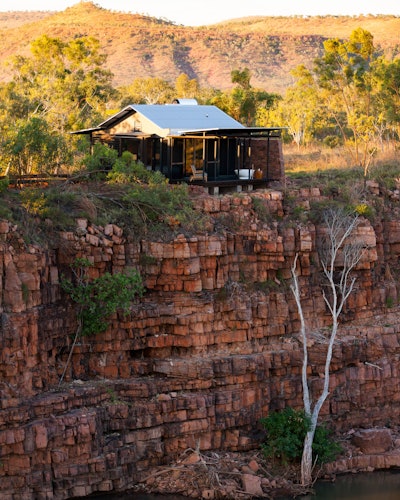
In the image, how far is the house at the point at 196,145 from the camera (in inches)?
1368

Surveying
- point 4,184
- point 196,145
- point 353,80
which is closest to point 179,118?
point 196,145

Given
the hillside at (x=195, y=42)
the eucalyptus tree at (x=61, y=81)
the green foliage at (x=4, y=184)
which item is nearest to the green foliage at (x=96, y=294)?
the green foliage at (x=4, y=184)

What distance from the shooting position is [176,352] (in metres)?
28.9

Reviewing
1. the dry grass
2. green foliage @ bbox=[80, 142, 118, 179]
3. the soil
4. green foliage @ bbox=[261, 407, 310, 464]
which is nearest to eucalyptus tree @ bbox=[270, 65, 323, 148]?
the dry grass

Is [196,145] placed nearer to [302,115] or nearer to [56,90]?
[56,90]

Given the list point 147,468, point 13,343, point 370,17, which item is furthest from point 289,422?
point 370,17

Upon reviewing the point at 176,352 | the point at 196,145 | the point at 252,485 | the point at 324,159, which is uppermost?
the point at 196,145

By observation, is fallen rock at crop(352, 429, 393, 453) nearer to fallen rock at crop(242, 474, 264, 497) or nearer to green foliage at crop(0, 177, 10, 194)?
fallen rock at crop(242, 474, 264, 497)

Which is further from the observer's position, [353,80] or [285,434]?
[353,80]

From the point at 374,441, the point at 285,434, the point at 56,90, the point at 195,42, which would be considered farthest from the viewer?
the point at 195,42

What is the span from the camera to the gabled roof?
35.2 m

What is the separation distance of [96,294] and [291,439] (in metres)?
6.45

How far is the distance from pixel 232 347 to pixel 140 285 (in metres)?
3.49

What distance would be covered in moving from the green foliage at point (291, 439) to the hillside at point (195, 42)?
197ft
